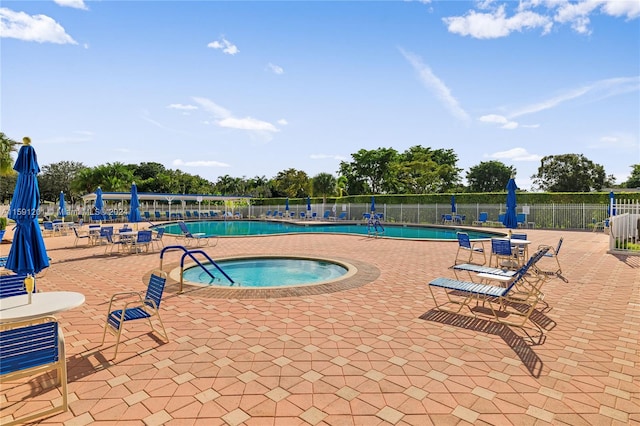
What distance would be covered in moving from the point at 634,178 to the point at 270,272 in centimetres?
7141

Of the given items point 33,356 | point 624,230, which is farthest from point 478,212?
point 33,356

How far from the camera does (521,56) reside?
37.9ft

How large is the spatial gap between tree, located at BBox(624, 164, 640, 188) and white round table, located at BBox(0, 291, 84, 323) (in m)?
72.9

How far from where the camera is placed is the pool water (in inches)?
321

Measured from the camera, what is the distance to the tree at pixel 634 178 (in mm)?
54681

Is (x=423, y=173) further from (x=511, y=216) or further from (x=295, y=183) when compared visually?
(x=511, y=216)

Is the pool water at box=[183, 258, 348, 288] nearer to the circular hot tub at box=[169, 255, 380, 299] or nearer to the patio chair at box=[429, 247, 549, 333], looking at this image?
the circular hot tub at box=[169, 255, 380, 299]

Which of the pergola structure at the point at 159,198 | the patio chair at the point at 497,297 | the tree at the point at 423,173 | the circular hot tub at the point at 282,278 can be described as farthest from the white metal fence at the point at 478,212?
the tree at the point at 423,173

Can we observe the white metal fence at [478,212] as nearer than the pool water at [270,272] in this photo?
No

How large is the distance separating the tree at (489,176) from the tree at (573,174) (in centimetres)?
1188

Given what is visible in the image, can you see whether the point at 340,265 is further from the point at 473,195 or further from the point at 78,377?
the point at 473,195

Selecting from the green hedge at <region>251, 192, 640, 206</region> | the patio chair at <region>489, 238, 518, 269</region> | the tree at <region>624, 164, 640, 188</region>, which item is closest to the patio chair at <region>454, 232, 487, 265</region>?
the patio chair at <region>489, 238, 518, 269</region>

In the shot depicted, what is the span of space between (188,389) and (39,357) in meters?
1.19

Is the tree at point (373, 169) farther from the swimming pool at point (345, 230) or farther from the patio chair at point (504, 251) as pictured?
the patio chair at point (504, 251)
